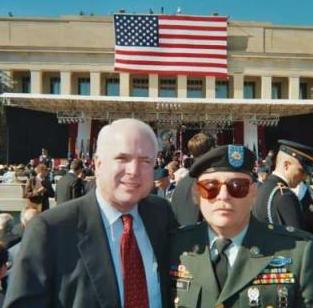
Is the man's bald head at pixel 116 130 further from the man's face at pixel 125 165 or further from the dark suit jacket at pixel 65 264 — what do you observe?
the dark suit jacket at pixel 65 264

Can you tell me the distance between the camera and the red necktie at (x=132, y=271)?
2.21 metres

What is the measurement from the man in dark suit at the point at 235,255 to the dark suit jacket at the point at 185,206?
2241mm

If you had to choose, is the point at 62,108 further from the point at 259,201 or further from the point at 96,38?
the point at 259,201

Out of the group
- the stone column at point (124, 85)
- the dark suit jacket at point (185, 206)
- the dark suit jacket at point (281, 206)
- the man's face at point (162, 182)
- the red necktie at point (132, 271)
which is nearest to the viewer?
the red necktie at point (132, 271)

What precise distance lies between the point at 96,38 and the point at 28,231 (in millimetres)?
46592

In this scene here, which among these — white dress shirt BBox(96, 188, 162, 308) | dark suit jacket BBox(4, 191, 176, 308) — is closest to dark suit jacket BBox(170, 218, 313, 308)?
white dress shirt BBox(96, 188, 162, 308)

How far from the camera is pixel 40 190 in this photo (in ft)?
28.6

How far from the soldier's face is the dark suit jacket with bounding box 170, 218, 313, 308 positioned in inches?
3.7

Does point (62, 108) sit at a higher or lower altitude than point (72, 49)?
lower

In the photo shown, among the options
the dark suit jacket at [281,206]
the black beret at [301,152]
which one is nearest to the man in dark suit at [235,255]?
the dark suit jacket at [281,206]

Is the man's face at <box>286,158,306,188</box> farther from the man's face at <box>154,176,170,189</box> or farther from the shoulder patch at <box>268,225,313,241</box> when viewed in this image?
the man's face at <box>154,176,170,189</box>

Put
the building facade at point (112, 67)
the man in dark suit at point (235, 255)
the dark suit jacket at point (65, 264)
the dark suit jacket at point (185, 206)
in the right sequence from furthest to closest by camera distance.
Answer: the building facade at point (112, 67)
the dark suit jacket at point (185, 206)
the man in dark suit at point (235, 255)
the dark suit jacket at point (65, 264)

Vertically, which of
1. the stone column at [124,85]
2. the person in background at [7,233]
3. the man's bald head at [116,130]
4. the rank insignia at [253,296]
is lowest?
the person in background at [7,233]

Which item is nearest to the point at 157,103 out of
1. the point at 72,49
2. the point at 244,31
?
the point at 72,49
